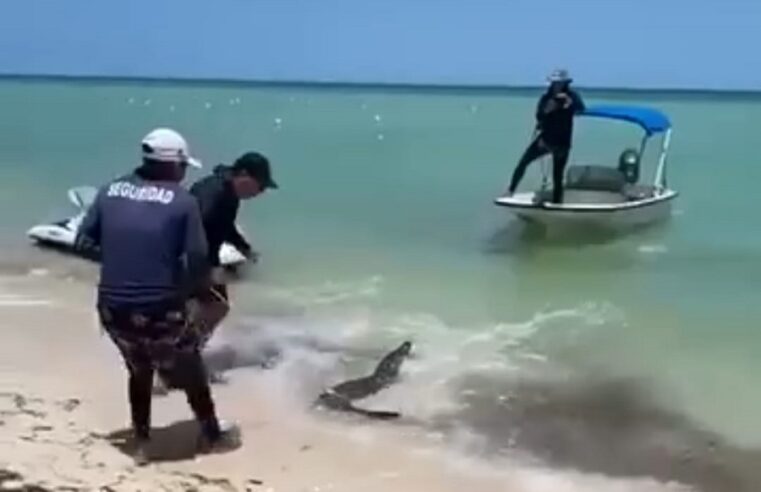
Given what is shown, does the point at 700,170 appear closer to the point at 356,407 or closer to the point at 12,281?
the point at 12,281

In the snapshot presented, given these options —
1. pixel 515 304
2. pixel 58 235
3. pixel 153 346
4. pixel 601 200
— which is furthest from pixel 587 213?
pixel 153 346

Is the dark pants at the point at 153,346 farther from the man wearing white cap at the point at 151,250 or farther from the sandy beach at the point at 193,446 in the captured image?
the sandy beach at the point at 193,446

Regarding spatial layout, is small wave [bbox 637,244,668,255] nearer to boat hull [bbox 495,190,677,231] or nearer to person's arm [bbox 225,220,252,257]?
boat hull [bbox 495,190,677,231]

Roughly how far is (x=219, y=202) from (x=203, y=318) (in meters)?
0.53

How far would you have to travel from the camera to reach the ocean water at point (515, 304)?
7387 millimetres

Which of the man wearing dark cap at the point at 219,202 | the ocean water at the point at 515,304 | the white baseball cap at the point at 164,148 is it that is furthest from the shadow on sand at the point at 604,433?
the white baseball cap at the point at 164,148

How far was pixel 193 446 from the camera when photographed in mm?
6133

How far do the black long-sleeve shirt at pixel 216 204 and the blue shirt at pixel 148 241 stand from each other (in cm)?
49

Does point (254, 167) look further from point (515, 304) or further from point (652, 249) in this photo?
point (652, 249)

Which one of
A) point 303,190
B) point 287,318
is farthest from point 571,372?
point 303,190

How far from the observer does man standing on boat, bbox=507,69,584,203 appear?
1450cm

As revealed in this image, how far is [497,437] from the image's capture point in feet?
23.4

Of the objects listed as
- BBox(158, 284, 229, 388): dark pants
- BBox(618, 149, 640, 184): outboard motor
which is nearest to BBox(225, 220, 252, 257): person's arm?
BBox(158, 284, 229, 388): dark pants

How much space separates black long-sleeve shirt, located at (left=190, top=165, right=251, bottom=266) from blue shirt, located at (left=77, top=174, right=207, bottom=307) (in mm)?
492
